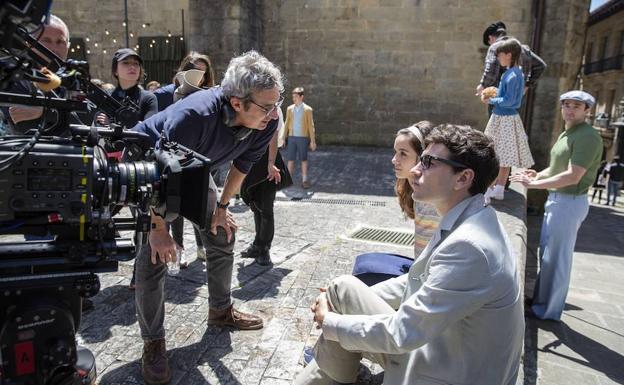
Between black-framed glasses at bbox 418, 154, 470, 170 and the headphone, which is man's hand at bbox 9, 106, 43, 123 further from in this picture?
black-framed glasses at bbox 418, 154, 470, 170

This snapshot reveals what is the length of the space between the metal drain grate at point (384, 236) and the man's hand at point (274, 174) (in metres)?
1.29

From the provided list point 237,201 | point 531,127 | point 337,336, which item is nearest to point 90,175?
point 337,336

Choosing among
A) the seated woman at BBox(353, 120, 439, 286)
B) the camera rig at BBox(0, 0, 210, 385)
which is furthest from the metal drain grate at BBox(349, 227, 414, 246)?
the camera rig at BBox(0, 0, 210, 385)

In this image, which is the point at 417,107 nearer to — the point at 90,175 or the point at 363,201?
the point at 363,201

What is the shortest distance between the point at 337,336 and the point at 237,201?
4.96 m

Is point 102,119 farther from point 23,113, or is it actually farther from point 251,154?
point 251,154

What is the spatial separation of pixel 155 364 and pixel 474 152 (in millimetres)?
1933

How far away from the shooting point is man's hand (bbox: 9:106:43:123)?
2898 millimetres

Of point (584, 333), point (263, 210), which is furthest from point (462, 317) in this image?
point (584, 333)

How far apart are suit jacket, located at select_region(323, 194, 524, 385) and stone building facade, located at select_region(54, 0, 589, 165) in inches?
382

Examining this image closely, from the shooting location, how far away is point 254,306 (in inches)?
135

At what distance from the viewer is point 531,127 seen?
1045 cm

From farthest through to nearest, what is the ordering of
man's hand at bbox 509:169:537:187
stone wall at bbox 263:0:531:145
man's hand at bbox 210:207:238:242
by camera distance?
stone wall at bbox 263:0:531:145 < man's hand at bbox 509:169:537:187 < man's hand at bbox 210:207:238:242

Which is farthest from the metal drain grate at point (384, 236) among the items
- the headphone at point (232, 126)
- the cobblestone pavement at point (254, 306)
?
the headphone at point (232, 126)
